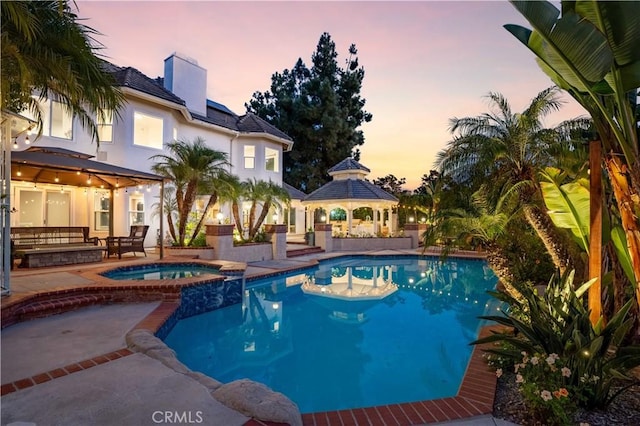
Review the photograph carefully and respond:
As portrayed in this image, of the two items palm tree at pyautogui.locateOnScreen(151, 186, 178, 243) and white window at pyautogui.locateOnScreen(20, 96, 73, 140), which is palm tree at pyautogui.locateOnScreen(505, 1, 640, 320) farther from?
white window at pyautogui.locateOnScreen(20, 96, 73, 140)

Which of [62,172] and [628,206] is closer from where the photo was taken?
[628,206]

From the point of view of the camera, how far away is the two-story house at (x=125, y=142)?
15.0m

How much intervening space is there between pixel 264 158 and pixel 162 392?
21.4 metres

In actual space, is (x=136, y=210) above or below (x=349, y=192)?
below

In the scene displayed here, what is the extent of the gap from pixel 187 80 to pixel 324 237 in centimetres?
1342

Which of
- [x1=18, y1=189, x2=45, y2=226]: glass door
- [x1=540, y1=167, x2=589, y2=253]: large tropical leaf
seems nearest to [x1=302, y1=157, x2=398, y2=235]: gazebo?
[x1=18, y1=189, x2=45, y2=226]: glass door

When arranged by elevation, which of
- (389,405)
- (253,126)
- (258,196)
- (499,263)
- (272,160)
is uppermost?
(253,126)

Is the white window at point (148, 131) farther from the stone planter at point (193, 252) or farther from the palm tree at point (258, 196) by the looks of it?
the stone planter at point (193, 252)

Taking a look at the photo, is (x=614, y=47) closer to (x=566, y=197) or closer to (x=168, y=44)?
(x=566, y=197)

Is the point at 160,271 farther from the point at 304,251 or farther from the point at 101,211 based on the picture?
the point at 304,251

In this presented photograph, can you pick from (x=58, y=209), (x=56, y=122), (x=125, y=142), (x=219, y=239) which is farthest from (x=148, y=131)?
(x=219, y=239)

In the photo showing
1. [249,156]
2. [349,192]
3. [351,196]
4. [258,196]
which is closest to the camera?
[258,196]

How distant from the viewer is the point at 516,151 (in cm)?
780

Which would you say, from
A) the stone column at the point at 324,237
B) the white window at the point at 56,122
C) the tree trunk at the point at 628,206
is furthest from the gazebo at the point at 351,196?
the tree trunk at the point at 628,206
